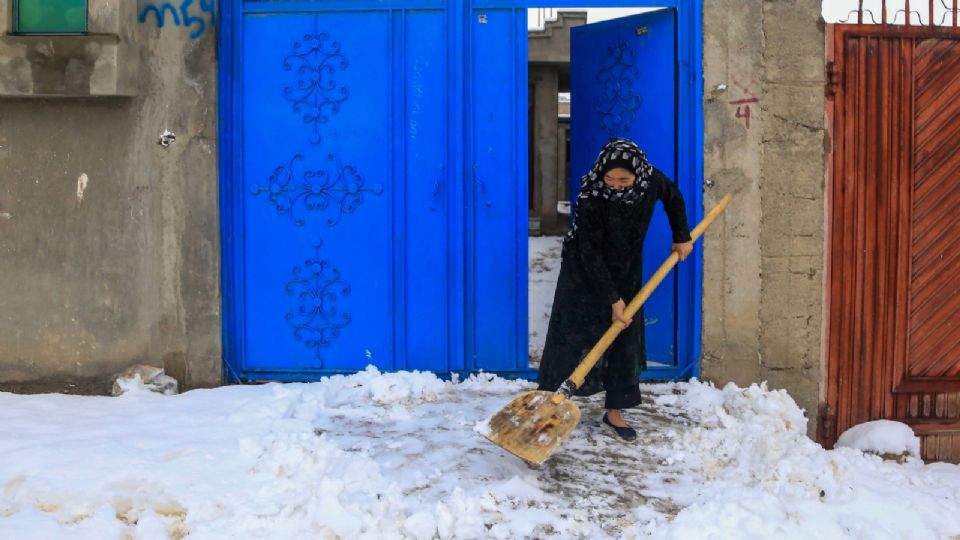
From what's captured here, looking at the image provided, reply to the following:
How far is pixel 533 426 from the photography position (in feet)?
12.1

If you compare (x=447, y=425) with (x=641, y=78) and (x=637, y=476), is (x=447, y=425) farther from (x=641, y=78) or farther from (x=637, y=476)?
(x=641, y=78)

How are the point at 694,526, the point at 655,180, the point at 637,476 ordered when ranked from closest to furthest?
the point at 694,526 < the point at 637,476 < the point at 655,180

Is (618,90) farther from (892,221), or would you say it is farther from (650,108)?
(892,221)

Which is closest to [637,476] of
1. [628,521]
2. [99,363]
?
[628,521]

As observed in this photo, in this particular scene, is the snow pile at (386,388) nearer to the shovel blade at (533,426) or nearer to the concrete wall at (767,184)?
the shovel blade at (533,426)

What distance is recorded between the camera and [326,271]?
514 centimetres

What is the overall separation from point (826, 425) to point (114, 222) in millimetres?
4523

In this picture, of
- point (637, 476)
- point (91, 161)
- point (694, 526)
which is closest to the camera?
point (694, 526)

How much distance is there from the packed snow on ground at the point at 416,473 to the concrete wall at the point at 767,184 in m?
0.39

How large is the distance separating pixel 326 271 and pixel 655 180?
213cm

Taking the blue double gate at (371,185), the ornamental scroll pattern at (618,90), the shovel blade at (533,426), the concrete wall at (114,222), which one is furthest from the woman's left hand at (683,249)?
the concrete wall at (114,222)

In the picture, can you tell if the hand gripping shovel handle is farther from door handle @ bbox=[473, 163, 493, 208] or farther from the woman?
door handle @ bbox=[473, 163, 493, 208]

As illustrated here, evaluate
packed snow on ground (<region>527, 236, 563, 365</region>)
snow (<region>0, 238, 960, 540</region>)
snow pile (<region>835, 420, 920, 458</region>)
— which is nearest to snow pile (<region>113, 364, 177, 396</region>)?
snow (<region>0, 238, 960, 540</region>)

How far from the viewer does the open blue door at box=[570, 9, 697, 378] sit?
5.07 meters
